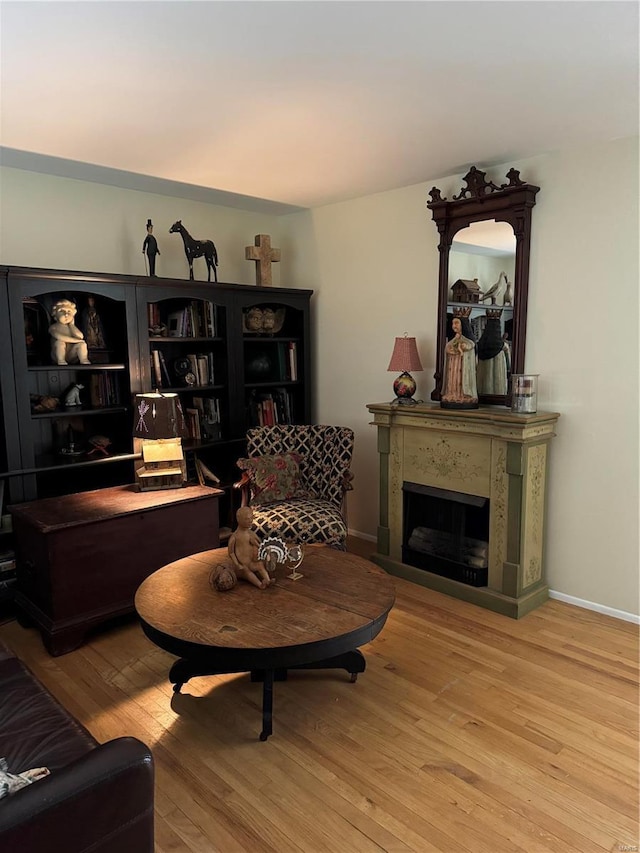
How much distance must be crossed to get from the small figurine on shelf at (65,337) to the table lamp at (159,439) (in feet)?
1.49

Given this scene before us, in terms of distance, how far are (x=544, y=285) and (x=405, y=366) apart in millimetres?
947

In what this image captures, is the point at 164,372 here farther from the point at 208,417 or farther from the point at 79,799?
the point at 79,799

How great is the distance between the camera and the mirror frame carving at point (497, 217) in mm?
3408

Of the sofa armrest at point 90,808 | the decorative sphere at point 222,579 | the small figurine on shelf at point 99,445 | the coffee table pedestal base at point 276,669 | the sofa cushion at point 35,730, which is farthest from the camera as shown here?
the small figurine on shelf at point 99,445

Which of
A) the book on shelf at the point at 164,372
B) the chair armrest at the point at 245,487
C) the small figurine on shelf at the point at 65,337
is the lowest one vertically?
the chair armrest at the point at 245,487

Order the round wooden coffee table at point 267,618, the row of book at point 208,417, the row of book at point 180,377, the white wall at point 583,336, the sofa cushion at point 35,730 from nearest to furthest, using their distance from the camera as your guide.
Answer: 1. the sofa cushion at point 35,730
2. the round wooden coffee table at point 267,618
3. the white wall at point 583,336
4. the row of book at point 180,377
5. the row of book at point 208,417

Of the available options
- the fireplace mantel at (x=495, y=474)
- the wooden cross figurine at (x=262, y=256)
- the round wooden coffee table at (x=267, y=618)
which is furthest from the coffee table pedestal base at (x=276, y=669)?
the wooden cross figurine at (x=262, y=256)

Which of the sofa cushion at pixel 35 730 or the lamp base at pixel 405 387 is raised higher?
the lamp base at pixel 405 387

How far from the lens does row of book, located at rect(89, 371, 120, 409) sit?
3738 millimetres

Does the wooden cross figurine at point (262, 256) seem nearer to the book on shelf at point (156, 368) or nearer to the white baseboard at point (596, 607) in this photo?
the book on shelf at point (156, 368)

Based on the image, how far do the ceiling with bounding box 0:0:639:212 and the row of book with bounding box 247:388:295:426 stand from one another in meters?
1.65

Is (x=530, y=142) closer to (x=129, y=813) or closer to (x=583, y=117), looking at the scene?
(x=583, y=117)

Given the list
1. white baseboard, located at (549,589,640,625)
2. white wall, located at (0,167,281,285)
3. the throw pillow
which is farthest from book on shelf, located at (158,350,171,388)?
white baseboard, located at (549,589,640,625)

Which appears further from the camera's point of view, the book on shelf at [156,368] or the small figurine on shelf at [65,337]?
the book on shelf at [156,368]
